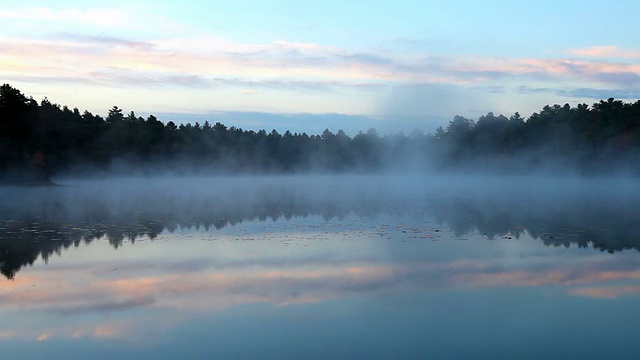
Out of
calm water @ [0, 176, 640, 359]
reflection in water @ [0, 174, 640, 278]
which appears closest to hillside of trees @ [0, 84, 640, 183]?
reflection in water @ [0, 174, 640, 278]

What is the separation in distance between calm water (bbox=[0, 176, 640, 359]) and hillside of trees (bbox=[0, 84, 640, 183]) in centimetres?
5230

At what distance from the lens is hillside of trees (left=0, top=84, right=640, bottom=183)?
7319 centimetres

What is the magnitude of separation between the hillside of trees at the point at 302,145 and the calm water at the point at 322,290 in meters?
52.3

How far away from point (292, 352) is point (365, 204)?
2914 centimetres

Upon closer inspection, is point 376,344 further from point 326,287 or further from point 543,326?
point 326,287

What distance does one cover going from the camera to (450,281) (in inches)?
559

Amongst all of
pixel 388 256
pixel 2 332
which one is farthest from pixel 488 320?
pixel 2 332

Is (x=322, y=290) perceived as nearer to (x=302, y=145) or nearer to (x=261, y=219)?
(x=261, y=219)

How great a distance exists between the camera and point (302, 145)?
492 ft

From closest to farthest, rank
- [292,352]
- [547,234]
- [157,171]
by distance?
[292,352], [547,234], [157,171]

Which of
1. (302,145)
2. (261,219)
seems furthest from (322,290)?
(302,145)

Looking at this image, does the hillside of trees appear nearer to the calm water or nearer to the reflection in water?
the reflection in water

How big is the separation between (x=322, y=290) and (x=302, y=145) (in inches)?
5397

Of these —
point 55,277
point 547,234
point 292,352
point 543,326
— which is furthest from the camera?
point 547,234
